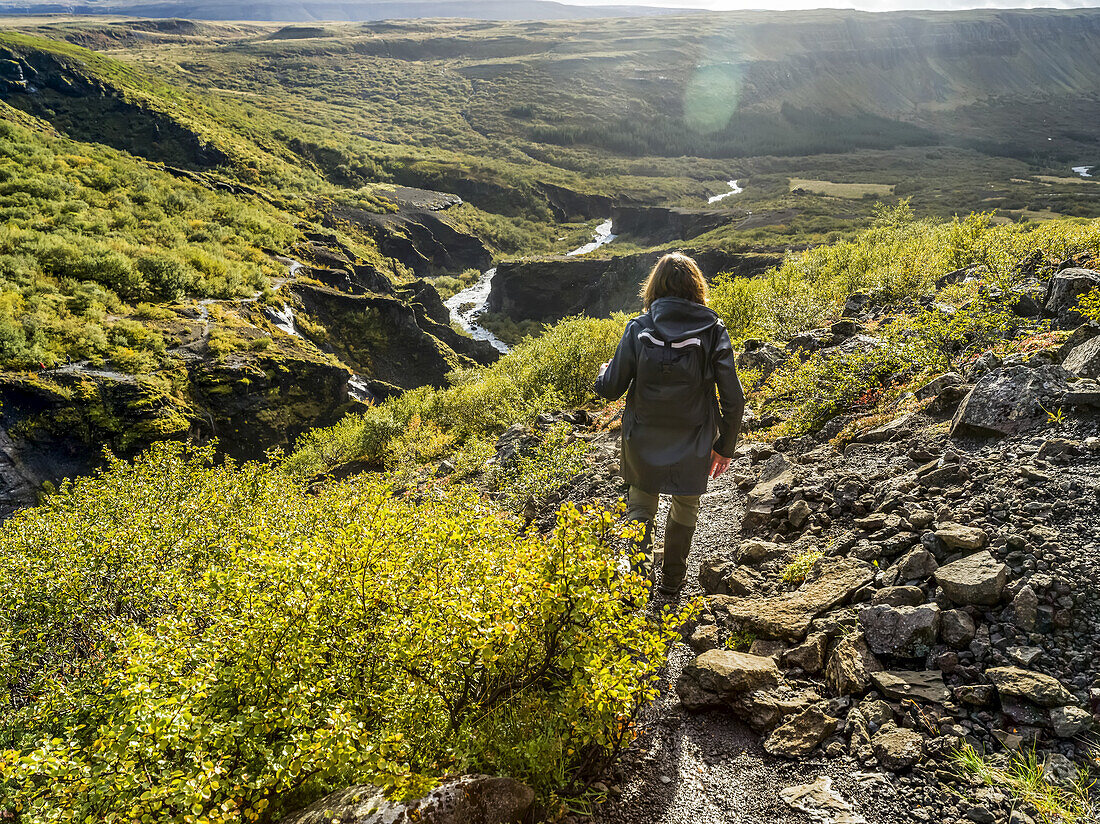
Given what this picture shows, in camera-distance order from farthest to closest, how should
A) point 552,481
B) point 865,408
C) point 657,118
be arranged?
point 657,118 → point 552,481 → point 865,408

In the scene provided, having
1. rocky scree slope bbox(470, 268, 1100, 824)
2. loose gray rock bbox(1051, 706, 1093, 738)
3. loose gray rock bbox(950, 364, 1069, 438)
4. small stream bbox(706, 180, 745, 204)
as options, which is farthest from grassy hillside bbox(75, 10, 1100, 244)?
loose gray rock bbox(1051, 706, 1093, 738)

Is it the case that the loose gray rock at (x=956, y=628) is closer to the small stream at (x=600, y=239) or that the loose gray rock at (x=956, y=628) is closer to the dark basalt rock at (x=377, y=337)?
the dark basalt rock at (x=377, y=337)

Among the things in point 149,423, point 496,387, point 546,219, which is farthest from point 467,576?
point 546,219

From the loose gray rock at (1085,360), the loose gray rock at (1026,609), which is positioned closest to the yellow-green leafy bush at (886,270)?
the loose gray rock at (1085,360)

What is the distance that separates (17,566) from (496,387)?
59.0ft

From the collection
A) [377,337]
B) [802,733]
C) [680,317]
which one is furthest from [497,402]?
[377,337]

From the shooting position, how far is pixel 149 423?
24.6 meters

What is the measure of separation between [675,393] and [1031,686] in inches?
102

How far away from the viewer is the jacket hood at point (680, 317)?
4.07m

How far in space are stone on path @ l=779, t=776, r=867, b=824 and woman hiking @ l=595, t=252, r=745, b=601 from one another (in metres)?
1.77

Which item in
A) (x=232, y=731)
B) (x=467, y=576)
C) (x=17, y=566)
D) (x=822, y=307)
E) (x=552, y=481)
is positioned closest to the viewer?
(x=232, y=731)

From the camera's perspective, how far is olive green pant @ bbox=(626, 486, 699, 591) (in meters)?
4.57

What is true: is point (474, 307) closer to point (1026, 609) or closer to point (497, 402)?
point (497, 402)

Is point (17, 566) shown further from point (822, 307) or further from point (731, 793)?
point (822, 307)
